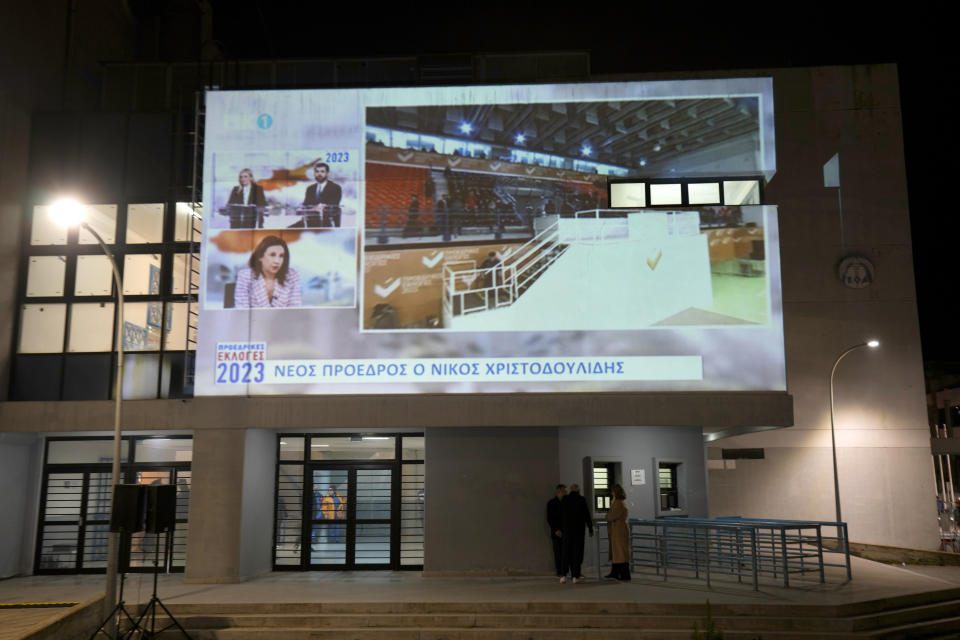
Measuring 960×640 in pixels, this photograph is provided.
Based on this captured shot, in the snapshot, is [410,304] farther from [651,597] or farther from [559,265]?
[651,597]

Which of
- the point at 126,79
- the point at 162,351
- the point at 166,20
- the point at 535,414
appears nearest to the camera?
the point at 535,414

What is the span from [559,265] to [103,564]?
11008 millimetres

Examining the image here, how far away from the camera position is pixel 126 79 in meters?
17.7

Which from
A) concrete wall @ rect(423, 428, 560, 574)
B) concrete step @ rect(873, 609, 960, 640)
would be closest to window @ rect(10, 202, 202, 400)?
concrete wall @ rect(423, 428, 560, 574)

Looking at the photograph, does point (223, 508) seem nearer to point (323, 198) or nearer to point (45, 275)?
point (323, 198)

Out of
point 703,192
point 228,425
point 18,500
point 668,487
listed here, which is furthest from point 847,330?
point 18,500

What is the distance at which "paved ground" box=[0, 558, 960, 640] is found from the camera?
39.8ft

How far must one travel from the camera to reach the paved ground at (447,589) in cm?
1214

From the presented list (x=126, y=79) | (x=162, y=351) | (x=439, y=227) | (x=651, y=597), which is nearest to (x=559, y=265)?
(x=439, y=227)

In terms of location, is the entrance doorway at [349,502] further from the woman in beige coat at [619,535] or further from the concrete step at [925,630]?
the concrete step at [925,630]

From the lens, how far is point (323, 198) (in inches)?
622

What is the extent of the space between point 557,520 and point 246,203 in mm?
8371

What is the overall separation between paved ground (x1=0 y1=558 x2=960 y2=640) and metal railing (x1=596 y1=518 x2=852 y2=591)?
31 cm

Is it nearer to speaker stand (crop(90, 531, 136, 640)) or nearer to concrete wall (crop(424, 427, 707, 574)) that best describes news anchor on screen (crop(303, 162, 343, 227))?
concrete wall (crop(424, 427, 707, 574))
